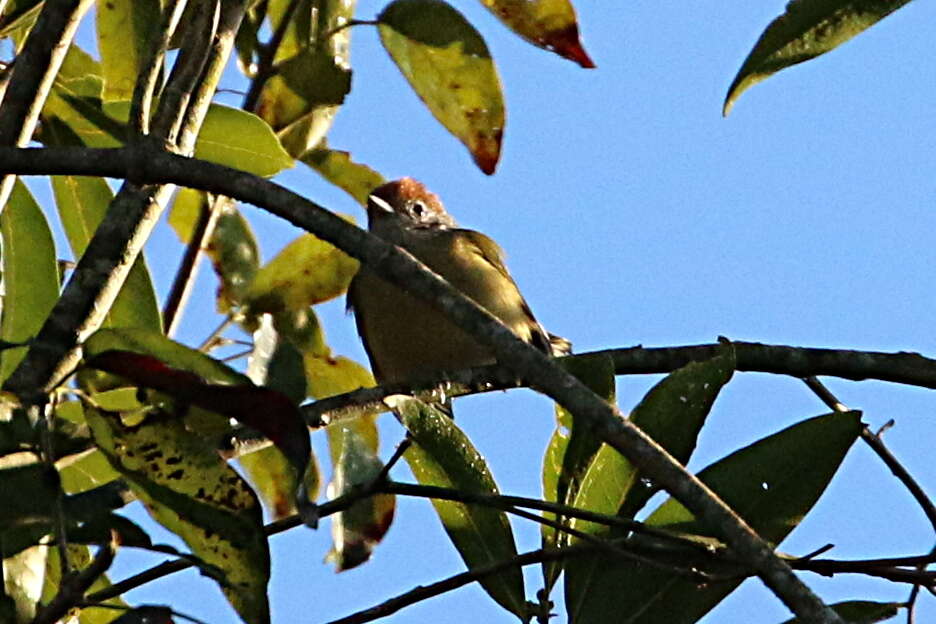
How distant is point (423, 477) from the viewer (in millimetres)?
2279

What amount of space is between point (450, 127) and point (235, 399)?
151cm

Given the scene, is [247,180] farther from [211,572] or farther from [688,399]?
[688,399]

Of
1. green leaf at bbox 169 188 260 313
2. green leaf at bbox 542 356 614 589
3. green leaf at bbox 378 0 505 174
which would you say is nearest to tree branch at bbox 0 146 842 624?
green leaf at bbox 542 356 614 589

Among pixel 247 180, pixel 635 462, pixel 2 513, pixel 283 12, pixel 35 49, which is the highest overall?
pixel 283 12

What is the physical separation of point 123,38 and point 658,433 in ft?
4.77

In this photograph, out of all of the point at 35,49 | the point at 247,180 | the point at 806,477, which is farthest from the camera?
the point at 35,49

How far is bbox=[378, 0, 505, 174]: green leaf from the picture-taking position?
121 inches

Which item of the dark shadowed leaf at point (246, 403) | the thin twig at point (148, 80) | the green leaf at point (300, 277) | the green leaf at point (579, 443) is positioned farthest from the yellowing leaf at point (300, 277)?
the dark shadowed leaf at point (246, 403)

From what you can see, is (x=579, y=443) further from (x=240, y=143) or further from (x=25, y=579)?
(x=240, y=143)

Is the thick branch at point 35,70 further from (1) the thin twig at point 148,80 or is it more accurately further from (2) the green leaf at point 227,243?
(2) the green leaf at point 227,243

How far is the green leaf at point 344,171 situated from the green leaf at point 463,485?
60.2 inches

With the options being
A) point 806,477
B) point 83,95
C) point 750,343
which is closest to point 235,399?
point 806,477

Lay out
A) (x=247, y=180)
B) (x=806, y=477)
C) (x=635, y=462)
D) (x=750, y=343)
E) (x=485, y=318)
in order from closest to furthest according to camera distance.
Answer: (x=635, y=462)
(x=485, y=318)
(x=247, y=180)
(x=806, y=477)
(x=750, y=343)

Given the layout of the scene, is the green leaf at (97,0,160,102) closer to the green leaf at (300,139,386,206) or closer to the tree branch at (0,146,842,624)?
the green leaf at (300,139,386,206)
